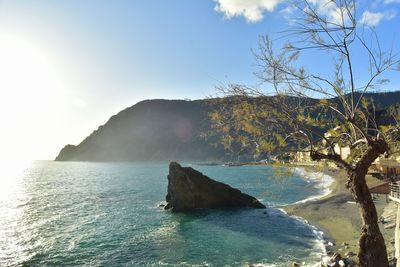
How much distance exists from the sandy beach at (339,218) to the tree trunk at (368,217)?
49.8 feet

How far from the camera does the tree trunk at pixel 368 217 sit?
37.1ft

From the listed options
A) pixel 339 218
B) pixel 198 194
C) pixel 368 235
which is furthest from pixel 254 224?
pixel 368 235

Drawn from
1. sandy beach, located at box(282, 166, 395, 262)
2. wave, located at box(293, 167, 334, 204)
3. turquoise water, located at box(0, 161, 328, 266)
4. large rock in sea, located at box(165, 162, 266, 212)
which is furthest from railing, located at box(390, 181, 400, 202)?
large rock in sea, located at box(165, 162, 266, 212)

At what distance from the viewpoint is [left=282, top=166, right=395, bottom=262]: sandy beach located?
31.8 meters

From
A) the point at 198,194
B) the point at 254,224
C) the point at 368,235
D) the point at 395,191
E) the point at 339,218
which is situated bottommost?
the point at 254,224

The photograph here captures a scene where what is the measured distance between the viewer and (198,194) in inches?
2210

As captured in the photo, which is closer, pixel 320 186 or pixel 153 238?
pixel 153 238

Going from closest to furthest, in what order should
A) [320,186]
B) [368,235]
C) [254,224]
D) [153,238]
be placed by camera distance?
[368,235]
[153,238]
[254,224]
[320,186]

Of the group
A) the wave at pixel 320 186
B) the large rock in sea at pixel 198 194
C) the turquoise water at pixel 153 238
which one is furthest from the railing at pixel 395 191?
the large rock in sea at pixel 198 194

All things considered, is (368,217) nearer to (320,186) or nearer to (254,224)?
(254,224)

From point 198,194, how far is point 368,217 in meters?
45.4

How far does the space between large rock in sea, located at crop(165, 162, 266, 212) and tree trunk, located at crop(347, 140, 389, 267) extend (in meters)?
44.1

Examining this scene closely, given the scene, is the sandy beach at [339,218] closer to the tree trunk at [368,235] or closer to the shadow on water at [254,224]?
the shadow on water at [254,224]

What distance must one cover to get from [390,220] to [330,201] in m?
23.1
